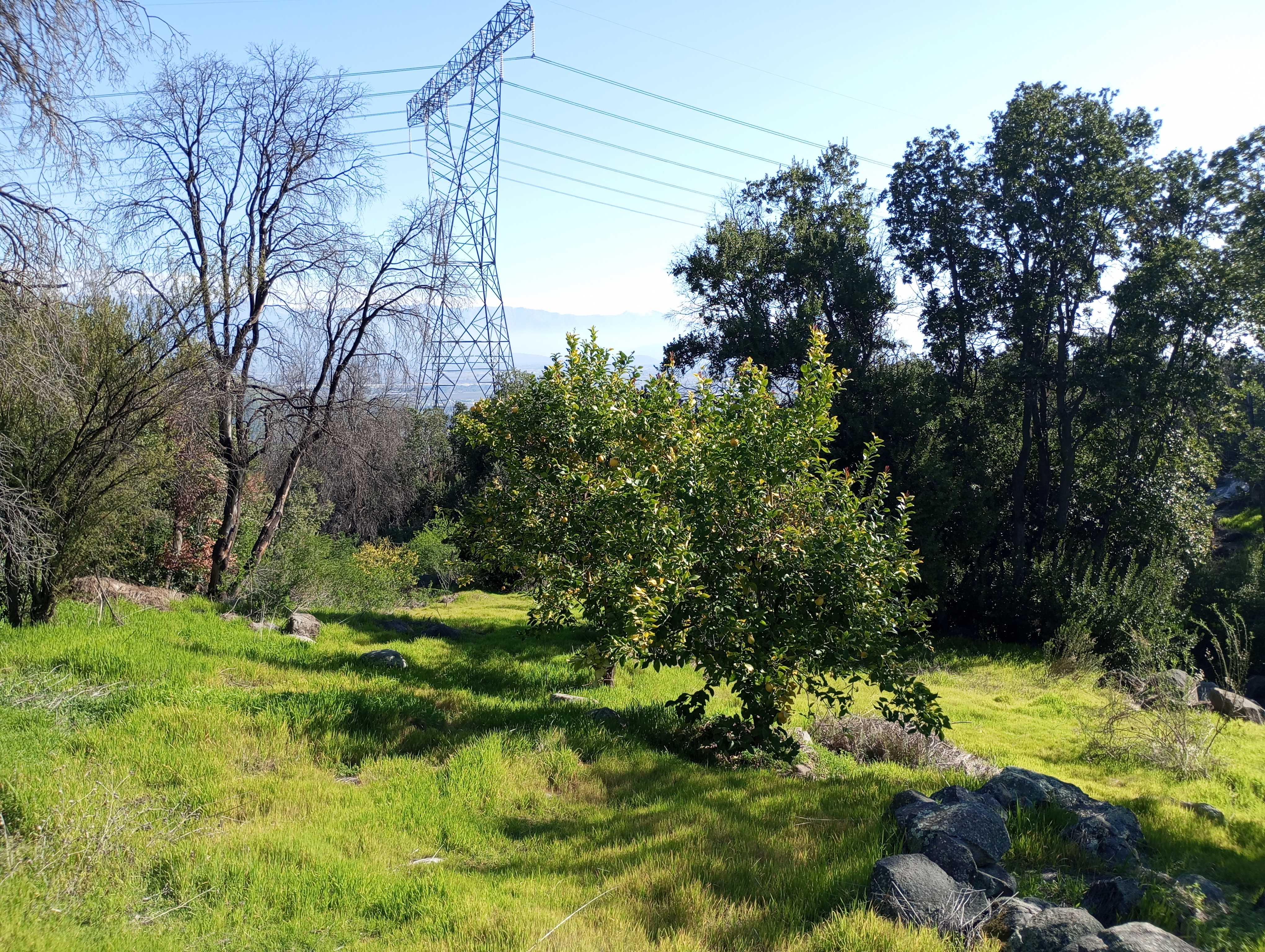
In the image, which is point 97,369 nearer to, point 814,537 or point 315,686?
point 315,686

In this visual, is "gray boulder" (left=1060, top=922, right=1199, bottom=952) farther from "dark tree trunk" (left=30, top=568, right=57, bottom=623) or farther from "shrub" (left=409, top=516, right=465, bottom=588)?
"shrub" (left=409, top=516, right=465, bottom=588)

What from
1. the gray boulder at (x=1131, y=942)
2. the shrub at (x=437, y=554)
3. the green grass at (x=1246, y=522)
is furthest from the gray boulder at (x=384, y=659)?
the green grass at (x=1246, y=522)

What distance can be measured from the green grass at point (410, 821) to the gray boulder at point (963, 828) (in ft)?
0.65

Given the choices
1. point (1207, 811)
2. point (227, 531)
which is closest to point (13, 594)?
point (227, 531)

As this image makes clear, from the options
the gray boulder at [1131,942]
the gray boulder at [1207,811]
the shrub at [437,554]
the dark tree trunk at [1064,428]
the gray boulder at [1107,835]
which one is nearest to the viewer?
the gray boulder at [1131,942]

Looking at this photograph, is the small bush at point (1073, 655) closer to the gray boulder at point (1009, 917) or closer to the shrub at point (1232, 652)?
the shrub at point (1232, 652)

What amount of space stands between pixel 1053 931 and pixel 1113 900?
93 centimetres

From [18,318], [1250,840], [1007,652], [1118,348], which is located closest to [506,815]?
[18,318]

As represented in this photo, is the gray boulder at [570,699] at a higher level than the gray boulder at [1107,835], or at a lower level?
lower

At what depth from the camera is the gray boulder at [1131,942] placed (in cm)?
388

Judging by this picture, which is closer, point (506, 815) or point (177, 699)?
point (506, 815)

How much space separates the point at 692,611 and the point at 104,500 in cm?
781

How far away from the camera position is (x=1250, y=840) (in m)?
6.52

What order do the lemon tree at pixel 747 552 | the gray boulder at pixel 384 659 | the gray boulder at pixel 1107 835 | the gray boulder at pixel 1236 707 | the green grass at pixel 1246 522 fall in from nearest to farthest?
the gray boulder at pixel 1107 835, the lemon tree at pixel 747 552, the gray boulder at pixel 384 659, the gray boulder at pixel 1236 707, the green grass at pixel 1246 522
